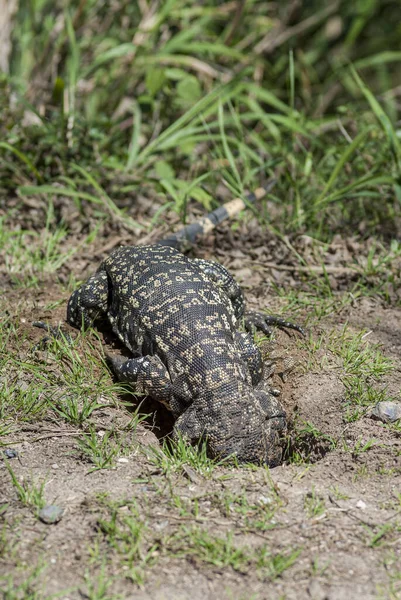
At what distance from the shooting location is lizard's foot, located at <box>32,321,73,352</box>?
5605mm

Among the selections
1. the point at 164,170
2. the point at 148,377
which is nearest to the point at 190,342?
the point at 148,377

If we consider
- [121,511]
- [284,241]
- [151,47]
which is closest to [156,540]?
[121,511]

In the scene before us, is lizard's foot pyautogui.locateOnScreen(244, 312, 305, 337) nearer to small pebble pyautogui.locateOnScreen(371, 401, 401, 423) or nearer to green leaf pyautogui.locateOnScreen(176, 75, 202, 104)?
small pebble pyautogui.locateOnScreen(371, 401, 401, 423)

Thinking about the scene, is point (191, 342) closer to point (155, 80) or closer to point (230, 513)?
point (230, 513)

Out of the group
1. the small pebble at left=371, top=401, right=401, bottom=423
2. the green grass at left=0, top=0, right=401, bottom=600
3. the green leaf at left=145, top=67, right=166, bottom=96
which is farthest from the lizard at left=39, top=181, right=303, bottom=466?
the green leaf at left=145, top=67, right=166, bottom=96

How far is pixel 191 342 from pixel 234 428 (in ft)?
2.30

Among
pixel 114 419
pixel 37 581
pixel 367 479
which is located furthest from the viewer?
pixel 114 419

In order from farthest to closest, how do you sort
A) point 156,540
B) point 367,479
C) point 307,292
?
point 307,292 → point 367,479 → point 156,540

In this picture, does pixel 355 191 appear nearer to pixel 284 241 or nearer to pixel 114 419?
pixel 284 241

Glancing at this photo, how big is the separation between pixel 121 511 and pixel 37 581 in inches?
25.9

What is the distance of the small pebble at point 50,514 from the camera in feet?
13.4

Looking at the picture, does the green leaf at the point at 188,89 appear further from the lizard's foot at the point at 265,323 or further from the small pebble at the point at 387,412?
the small pebble at the point at 387,412

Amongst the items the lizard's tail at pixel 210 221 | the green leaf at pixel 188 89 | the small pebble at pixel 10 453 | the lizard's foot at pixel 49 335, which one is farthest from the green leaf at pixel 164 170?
the small pebble at pixel 10 453

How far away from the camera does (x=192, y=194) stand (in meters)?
7.29
